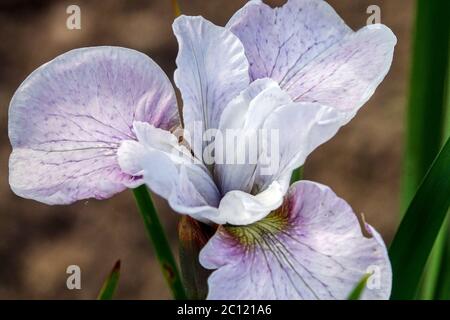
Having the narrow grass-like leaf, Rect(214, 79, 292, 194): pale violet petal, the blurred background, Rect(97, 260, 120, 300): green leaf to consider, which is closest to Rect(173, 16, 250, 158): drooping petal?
Rect(214, 79, 292, 194): pale violet petal

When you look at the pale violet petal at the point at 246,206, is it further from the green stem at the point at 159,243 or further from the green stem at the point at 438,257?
the green stem at the point at 438,257

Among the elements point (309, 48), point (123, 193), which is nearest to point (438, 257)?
point (309, 48)

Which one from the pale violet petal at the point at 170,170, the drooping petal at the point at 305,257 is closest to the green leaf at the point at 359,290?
the drooping petal at the point at 305,257

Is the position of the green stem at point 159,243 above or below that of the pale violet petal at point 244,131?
below

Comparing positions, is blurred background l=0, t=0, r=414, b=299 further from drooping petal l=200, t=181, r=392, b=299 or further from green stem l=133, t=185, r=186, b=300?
drooping petal l=200, t=181, r=392, b=299

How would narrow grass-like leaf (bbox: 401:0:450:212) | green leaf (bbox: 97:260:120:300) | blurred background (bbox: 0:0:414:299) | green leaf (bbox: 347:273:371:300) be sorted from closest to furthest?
1. green leaf (bbox: 347:273:371:300)
2. green leaf (bbox: 97:260:120:300)
3. narrow grass-like leaf (bbox: 401:0:450:212)
4. blurred background (bbox: 0:0:414:299)
